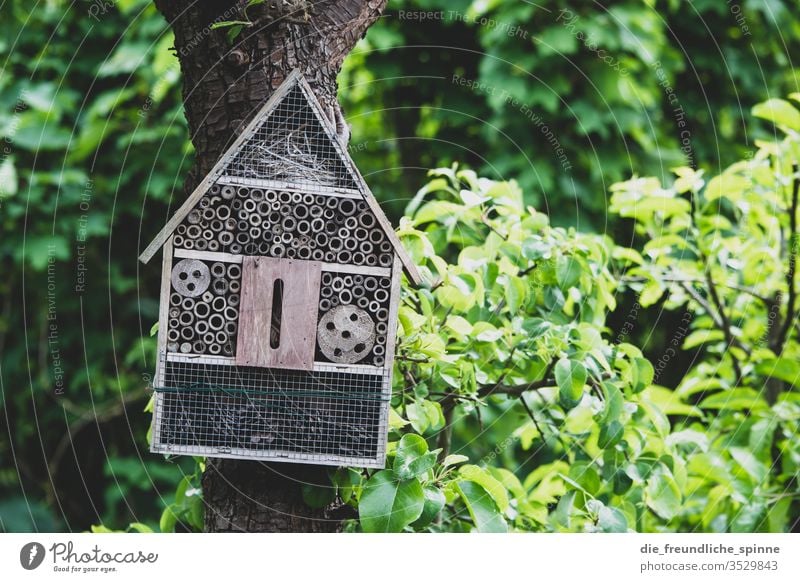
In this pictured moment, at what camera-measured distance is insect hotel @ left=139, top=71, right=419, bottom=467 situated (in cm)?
120

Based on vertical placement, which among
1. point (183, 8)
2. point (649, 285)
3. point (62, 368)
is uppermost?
point (183, 8)

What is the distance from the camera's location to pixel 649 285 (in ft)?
5.77

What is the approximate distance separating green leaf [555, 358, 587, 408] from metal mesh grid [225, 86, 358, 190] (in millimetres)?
449

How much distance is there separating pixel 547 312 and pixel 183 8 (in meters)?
0.83

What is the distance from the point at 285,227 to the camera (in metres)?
1.21

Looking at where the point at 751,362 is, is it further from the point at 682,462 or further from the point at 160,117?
the point at 160,117

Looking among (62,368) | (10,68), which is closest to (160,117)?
(10,68)

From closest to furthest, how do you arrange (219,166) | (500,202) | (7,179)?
(219,166) < (500,202) < (7,179)

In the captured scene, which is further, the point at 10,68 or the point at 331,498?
the point at 10,68

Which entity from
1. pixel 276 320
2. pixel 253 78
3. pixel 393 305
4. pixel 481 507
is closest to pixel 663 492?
pixel 481 507

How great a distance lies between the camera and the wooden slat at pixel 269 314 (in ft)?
3.93

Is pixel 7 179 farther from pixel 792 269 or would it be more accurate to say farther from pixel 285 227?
pixel 792 269

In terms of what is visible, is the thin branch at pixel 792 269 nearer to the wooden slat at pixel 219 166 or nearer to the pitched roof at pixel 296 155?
the pitched roof at pixel 296 155
